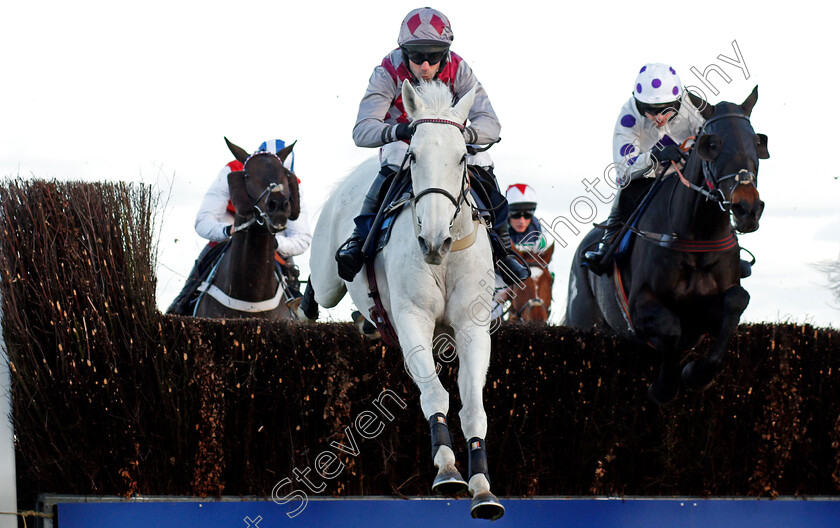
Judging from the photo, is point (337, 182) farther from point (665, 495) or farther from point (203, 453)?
point (665, 495)

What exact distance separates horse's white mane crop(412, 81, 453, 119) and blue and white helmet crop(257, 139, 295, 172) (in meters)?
4.25

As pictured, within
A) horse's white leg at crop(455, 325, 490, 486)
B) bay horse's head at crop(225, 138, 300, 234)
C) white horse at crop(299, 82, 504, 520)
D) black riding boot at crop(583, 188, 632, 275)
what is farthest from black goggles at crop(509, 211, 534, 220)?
horse's white leg at crop(455, 325, 490, 486)

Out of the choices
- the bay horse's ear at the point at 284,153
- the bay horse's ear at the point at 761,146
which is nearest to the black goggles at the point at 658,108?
the bay horse's ear at the point at 761,146

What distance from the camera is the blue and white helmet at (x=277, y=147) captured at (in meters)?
9.69

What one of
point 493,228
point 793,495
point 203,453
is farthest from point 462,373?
point 793,495

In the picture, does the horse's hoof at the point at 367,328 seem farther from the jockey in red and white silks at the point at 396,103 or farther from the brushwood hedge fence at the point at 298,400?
the jockey in red and white silks at the point at 396,103

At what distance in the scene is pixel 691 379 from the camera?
21.7 ft

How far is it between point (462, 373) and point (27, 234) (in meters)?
2.64

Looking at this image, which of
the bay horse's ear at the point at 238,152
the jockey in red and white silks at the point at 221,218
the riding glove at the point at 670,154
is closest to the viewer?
the riding glove at the point at 670,154

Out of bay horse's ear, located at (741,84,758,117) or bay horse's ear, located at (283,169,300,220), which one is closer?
bay horse's ear, located at (741,84,758,117)

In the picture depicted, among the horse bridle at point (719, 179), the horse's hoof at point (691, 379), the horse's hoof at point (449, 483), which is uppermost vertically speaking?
the horse bridle at point (719, 179)

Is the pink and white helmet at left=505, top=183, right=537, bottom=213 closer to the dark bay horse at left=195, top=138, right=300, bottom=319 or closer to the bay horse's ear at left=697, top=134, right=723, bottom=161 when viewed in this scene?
the dark bay horse at left=195, top=138, right=300, bottom=319

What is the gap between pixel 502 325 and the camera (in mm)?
6605

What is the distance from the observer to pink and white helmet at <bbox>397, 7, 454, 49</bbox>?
19.9 ft
